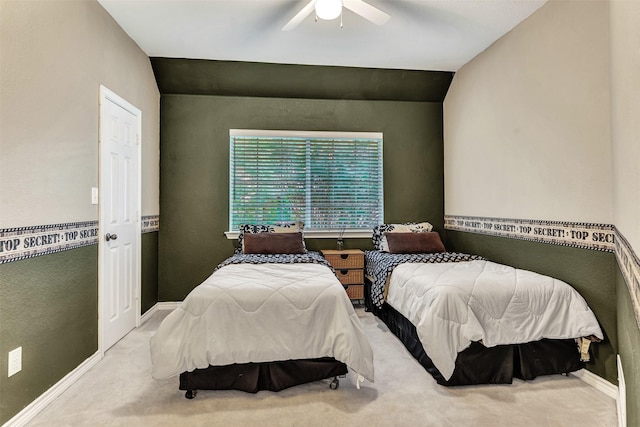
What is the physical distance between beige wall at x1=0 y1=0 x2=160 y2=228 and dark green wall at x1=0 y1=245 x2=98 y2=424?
11.2 inches

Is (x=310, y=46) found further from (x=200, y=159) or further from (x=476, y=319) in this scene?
(x=476, y=319)

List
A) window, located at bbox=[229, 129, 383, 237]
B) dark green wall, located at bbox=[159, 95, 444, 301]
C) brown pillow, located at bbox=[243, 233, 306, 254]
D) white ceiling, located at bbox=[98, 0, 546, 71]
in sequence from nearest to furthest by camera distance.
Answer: white ceiling, located at bbox=[98, 0, 546, 71] → brown pillow, located at bbox=[243, 233, 306, 254] → dark green wall, located at bbox=[159, 95, 444, 301] → window, located at bbox=[229, 129, 383, 237]

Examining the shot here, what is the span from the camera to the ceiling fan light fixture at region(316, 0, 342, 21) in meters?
2.33

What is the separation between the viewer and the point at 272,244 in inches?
143

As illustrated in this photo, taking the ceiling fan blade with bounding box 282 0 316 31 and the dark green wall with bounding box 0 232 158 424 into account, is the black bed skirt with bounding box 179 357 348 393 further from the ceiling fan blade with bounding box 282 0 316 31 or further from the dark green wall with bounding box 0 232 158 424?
the ceiling fan blade with bounding box 282 0 316 31

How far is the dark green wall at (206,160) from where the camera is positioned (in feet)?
13.7

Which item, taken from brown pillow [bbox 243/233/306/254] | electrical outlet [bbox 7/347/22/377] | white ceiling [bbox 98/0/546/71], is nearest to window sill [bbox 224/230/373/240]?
brown pillow [bbox 243/233/306/254]

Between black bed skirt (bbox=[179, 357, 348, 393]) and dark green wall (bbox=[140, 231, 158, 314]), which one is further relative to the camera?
dark green wall (bbox=[140, 231, 158, 314])

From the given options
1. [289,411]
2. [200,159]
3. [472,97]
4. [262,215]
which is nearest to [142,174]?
[200,159]

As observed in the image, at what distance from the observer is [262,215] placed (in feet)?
14.1

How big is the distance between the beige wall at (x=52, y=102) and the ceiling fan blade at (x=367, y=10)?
73.2 inches

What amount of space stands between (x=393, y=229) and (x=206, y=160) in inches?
93.6

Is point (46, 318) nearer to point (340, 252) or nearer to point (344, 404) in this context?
point (344, 404)

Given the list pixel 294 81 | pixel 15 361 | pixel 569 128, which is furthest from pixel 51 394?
pixel 569 128
